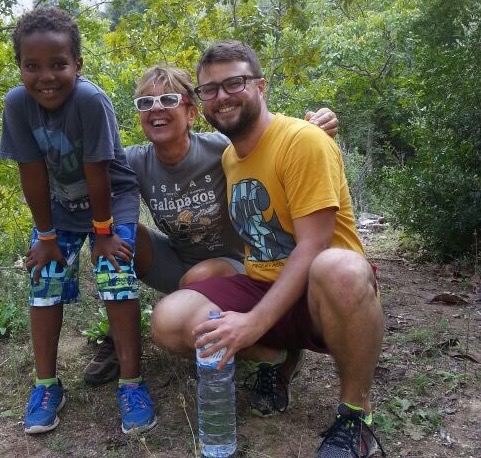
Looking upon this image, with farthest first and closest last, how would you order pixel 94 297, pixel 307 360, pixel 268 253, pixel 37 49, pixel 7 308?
pixel 94 297 → pixel 7 308 → pixel 307 360 → pixel 268 253 → pixel 37 49

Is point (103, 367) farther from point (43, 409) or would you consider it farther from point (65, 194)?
point (65, 194)

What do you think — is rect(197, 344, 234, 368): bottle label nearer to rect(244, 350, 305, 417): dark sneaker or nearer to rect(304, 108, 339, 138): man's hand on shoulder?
rect(244, 350, 305, 417): dark sneaker

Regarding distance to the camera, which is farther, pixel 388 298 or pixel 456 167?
pixel 456 167

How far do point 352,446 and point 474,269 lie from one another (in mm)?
3544

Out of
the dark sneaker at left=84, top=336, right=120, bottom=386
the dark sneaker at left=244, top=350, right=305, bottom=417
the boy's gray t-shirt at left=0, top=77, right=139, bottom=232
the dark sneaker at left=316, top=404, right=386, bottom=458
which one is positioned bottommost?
the dark sneaker at left=84, top=336, right=120, bottom=386

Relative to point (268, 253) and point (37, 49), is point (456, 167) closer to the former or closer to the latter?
point (268, 253)

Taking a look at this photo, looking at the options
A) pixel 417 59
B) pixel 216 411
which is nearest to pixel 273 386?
pixel 216 411

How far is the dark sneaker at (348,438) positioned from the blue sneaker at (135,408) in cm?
75

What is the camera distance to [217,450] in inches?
91.8

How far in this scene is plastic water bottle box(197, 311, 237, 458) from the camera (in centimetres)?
234

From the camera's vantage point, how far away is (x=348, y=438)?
7.38 feet

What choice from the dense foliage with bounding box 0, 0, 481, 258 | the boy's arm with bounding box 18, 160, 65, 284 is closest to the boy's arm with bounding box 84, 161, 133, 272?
the boy's arm with bounding box 18, 160, 65, 284

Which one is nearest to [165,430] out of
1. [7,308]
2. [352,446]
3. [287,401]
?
[287,401]

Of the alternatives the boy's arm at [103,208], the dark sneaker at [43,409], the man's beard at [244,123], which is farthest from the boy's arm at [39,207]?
the man's beard at [244,123]
